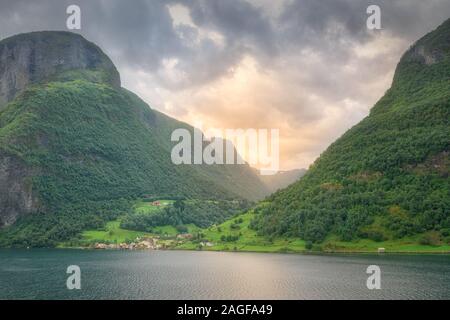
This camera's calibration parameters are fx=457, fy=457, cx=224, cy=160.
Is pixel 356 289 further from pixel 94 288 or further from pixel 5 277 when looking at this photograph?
pixel 5 277

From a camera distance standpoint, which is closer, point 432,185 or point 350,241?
point 350,241

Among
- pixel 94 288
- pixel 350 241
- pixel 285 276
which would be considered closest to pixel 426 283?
pixel 285 276
